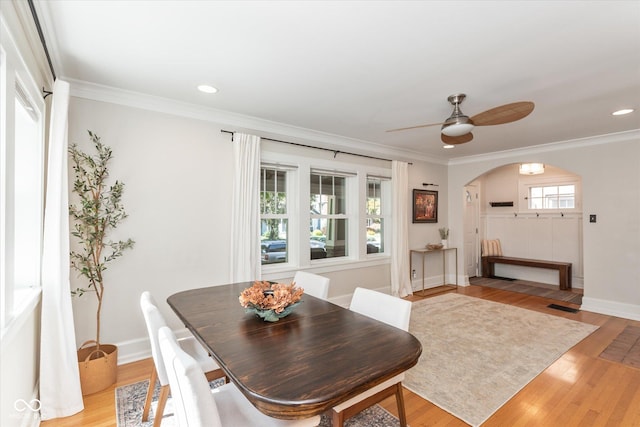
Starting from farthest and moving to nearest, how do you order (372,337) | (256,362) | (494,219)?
(494,219)
(372,337)
(256,362)

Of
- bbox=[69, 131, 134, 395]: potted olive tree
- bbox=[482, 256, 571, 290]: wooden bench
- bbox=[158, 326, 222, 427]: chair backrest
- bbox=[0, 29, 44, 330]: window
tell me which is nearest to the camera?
bbox=[158, 326, 222, 427]: chair backrest

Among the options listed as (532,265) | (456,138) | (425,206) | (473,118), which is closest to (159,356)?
(473,118)

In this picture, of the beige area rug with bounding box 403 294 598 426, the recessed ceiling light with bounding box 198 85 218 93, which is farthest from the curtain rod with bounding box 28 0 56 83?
the beige area rug with bounding box 403 294 598 426

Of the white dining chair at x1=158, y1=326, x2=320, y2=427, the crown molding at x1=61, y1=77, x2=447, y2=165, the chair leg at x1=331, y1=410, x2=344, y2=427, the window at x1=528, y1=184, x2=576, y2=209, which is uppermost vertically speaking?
the crown molding at x1=61, y1=77, x2=447, y2=165

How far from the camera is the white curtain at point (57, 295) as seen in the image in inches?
82.3

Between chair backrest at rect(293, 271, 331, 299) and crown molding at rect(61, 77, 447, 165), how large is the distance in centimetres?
193

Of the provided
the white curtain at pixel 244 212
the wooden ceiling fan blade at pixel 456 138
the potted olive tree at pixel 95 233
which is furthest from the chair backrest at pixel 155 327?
the wooden ceiling fan blade at pixel 456 138

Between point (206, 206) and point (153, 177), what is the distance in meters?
0.58

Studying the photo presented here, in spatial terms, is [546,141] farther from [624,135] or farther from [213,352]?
[213,352]

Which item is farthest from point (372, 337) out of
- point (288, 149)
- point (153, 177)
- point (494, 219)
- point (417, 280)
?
point (494, 219)

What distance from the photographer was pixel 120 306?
282 centimetres

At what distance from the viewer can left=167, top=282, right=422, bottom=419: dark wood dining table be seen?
1.06m

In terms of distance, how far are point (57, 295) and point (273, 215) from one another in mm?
2219

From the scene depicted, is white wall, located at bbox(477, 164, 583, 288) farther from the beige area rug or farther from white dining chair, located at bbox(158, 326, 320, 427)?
white dining chair, located at bbox(158, 326, 320, 427)
